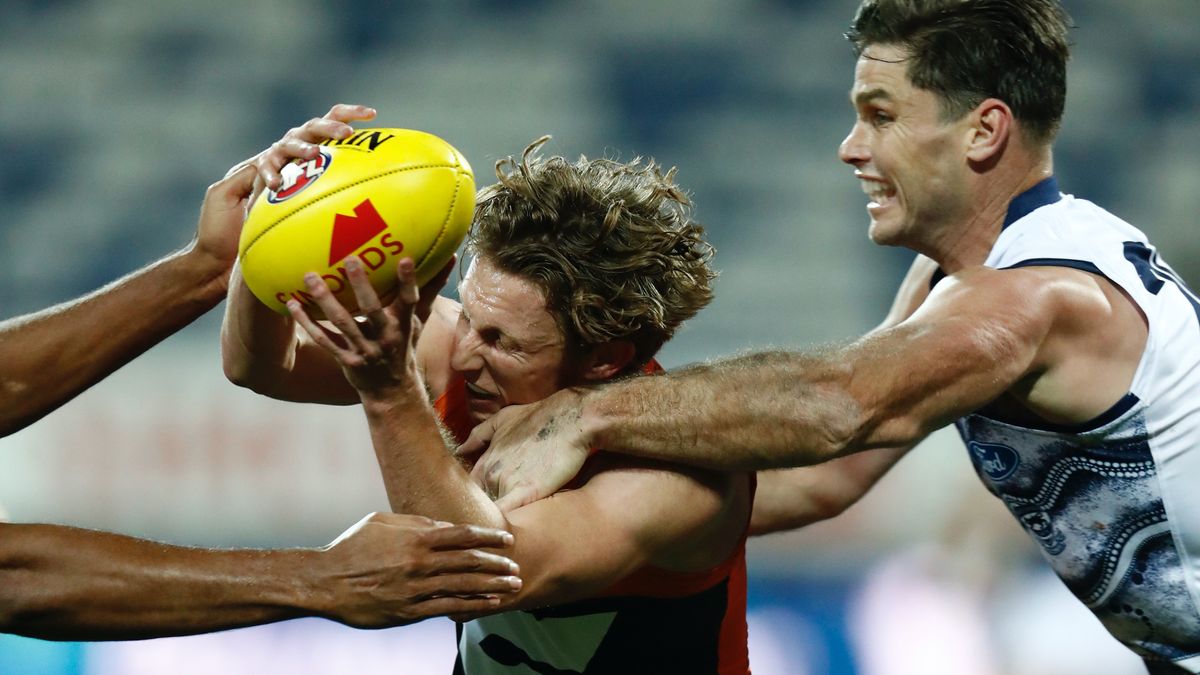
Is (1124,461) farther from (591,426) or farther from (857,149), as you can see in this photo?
(591,426)

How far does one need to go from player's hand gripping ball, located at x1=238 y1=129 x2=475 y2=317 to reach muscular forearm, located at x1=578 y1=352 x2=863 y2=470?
0.51m

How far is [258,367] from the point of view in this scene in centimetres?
329

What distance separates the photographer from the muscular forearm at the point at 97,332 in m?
3.34

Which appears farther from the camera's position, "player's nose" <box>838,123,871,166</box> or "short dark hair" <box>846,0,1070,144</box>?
"player's nose" <box>838,123,871,166</box>

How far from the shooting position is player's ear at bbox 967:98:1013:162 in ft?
11.6

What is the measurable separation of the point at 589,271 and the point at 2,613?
4.70 ft

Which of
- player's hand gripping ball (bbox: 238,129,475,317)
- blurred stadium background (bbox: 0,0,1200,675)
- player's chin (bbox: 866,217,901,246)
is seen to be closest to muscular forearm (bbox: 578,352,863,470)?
player's hand gripping ball (bbox: 238,129,475,317)

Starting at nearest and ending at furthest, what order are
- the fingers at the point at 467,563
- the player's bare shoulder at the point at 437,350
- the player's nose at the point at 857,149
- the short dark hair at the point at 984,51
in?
the fingers at the point at 467,563 → the player's bare shoulder at the point at 437,350 → the short dark hair at the point at 984,51 → the player's nose at the point at 857,149

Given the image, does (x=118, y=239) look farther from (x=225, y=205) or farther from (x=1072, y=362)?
(x=1072, y=362)

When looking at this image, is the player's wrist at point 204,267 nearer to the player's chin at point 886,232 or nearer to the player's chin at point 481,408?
the player's chin at point 481,408

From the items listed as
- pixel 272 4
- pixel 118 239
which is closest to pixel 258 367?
pixel 118 239

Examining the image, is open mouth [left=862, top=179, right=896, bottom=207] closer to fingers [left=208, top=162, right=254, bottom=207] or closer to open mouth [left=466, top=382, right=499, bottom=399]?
open mouth [left=466, top=382, right=499, bottom=399]

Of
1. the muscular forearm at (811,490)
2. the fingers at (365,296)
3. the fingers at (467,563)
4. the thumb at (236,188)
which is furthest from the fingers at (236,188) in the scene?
the muscular forearm at (811,490)

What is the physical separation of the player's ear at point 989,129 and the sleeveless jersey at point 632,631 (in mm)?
1222
